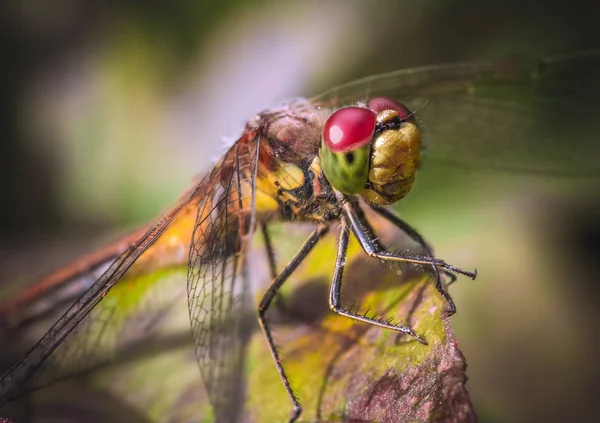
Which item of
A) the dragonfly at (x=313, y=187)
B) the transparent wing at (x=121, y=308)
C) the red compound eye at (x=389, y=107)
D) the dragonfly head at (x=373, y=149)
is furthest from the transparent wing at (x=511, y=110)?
the transparent wing at (x=121, y=308)

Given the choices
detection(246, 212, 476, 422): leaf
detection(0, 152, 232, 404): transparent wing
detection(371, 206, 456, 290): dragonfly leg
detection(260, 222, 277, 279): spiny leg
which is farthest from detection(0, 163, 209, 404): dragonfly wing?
detection(371, 206, 456, 290): dragonfly leg

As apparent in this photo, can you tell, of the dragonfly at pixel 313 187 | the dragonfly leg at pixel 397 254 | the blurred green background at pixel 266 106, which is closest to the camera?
the dragonfly leg at pixel 397 254

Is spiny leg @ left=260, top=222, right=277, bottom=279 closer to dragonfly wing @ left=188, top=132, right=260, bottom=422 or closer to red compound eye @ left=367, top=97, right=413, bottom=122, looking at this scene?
dragonfly wing @ left=188, top=132, right=260, bottom=422

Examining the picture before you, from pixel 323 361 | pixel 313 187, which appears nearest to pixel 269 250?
pixel 313 187

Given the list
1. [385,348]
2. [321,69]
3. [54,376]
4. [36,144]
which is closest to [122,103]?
[36,144]

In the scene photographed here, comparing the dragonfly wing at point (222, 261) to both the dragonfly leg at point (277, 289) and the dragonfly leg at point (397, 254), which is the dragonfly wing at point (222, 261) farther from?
the dragonfly leg at point (397, 254)

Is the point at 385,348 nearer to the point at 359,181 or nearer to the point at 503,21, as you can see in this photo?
the point at 359,181
